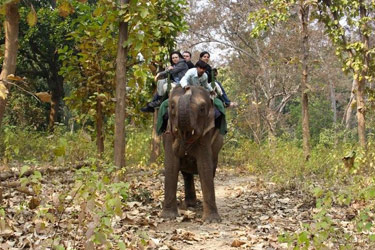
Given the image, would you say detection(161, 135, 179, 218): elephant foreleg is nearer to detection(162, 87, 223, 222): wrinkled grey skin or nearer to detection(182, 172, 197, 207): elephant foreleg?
detection(162, 87, 223, 222): wrinkled grey skin

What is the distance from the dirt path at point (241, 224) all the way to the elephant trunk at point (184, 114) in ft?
4.11

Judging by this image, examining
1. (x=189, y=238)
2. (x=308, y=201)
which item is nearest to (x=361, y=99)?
(x=308, y=201)

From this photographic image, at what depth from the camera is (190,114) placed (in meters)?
5.98

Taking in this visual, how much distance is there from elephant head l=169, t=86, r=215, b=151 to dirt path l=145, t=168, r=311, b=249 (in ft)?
3.71

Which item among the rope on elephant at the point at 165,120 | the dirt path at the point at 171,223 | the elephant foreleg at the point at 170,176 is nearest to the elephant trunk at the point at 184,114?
the elephant foreleg at the point at 170,176

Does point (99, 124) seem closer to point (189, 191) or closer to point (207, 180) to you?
point (189, 191)

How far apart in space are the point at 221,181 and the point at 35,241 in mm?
8383

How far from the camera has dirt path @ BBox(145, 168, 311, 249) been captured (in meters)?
5.11

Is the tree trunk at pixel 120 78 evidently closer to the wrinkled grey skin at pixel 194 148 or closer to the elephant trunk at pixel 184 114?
the wrinkled grey skin at pixel 194 148

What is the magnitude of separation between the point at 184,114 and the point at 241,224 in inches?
64.1

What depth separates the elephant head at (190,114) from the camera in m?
5.95

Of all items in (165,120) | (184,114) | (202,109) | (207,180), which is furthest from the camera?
(165,120)

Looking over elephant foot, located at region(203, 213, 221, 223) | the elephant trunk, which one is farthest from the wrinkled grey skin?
the elephant trunk

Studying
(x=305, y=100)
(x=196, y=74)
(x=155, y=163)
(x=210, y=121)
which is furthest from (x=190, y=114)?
(x=305, y=100)
